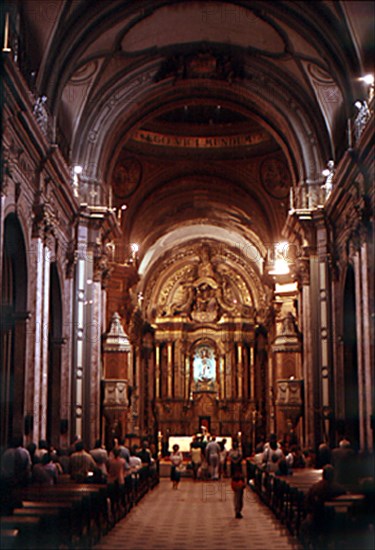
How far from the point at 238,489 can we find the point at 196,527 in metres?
1.35

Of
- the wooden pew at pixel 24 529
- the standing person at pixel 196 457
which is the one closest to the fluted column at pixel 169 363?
the standing person at pixel 196 457

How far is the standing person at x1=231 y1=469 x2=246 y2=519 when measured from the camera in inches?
540

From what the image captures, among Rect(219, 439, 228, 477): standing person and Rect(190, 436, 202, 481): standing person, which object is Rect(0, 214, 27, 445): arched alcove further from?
Rect(190, 436, 202, 481): standing person

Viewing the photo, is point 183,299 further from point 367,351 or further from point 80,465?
point 80,465

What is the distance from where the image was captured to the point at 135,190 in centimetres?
2892

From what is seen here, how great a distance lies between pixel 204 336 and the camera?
40.4m

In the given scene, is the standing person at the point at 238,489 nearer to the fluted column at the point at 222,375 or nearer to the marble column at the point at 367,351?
the marble column at the point at 367,351

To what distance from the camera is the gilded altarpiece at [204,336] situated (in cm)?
3875

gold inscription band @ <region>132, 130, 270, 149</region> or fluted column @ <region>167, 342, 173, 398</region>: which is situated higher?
gold inscription band @ <region>132, 130, 270, 149</region>

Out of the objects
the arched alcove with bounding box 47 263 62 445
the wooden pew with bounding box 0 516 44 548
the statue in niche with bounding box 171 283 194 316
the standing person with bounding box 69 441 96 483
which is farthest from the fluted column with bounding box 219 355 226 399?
the wooden pew with bounding box 0 516 44 548

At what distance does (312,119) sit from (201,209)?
12.7 meters

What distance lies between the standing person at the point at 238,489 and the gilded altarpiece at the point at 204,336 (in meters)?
24.2

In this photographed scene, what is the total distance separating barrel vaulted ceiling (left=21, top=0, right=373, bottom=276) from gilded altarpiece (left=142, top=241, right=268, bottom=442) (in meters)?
10.1

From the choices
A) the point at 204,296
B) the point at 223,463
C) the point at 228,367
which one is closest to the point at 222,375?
the point at 228,367
